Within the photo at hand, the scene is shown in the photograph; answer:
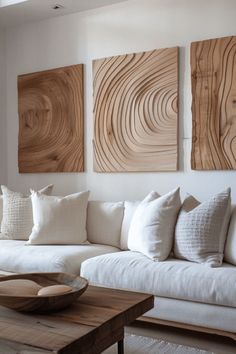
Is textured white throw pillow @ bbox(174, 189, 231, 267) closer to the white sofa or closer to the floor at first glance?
the white sofa

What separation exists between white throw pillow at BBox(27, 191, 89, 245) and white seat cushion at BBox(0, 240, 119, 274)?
93 mm

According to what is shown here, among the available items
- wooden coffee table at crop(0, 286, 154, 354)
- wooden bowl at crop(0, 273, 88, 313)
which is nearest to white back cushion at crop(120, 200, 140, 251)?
wooden coffee table at crop(0, 286, 154, 354)

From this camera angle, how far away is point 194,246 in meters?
2.65

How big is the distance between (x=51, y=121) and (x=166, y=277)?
7.23 ft

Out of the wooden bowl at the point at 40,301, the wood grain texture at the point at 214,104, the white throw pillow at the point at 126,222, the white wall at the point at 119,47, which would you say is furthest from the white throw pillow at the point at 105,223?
the wooden bowl at the point at 40,301

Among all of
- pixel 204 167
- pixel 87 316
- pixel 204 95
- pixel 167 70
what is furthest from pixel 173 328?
pixel 167 70

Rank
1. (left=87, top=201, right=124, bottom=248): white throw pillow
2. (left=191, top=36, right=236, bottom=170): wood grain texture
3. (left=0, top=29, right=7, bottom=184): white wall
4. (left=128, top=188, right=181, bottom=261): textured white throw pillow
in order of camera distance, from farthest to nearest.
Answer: (left=0, top=29, right=7, bottom=184): white wall
(left=87, top=201, right=124, bottom=248): white throw pillow
(left=191, top=36, right=236, bottom=170): wood grain texture
(left=128, top=188, right=181, bottom=261): textured white throw pillow

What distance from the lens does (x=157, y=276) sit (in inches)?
99.0

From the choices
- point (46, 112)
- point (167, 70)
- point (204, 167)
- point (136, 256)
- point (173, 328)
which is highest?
point (167, 70)

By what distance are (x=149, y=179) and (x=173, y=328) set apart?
1379 millimetres

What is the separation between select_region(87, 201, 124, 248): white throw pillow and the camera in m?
3.39

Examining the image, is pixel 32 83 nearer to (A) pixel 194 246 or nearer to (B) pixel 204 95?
(B) pixel 204 95

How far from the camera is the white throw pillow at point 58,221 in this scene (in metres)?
3.30

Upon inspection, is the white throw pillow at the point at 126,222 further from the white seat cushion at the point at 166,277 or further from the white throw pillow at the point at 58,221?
the white seat cushion at the point at 166,277
